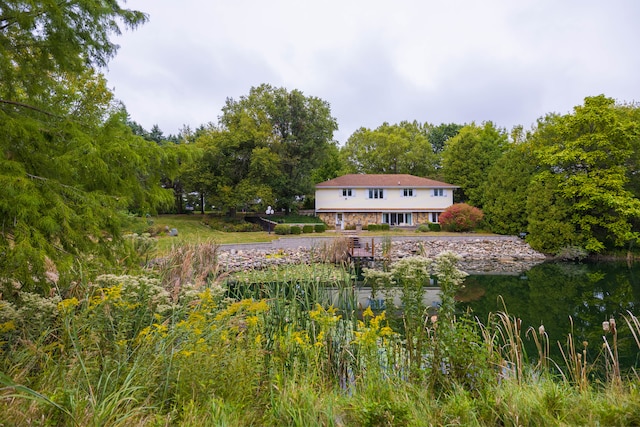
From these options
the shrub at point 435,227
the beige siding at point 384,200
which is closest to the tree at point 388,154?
the beige siding at point 384,200

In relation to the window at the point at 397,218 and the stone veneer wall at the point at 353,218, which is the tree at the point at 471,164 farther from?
the stone veneer wall at the point at 353,218

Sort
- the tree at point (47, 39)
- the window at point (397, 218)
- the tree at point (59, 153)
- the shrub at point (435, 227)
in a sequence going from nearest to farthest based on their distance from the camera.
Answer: the tree at point (59, 153)
the tree at point (47, 39)
the shrub at point (435, 227)
the window at point (397, 218)

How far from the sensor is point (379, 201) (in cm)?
2986

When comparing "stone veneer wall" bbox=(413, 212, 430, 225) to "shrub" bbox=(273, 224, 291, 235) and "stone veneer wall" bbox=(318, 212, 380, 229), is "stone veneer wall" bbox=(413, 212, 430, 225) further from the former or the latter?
"shrub" bbox=(273, 224, 291, 235)

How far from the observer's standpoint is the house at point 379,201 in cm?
2964

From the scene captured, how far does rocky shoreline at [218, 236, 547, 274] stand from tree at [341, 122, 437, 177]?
16.2 metres

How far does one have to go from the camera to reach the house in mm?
29641

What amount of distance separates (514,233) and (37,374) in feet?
85.7

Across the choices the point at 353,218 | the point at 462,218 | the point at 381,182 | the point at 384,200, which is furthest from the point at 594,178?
the point at 353,218

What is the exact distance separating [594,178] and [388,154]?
20.0 metres

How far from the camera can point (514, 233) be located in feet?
78.3

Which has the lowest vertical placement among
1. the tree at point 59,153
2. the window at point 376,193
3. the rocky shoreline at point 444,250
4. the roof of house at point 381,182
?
the rocky shoreline at point 444,250

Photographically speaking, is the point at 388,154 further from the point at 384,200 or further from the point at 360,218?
the point at 360,218

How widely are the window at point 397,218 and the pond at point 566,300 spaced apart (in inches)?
529
